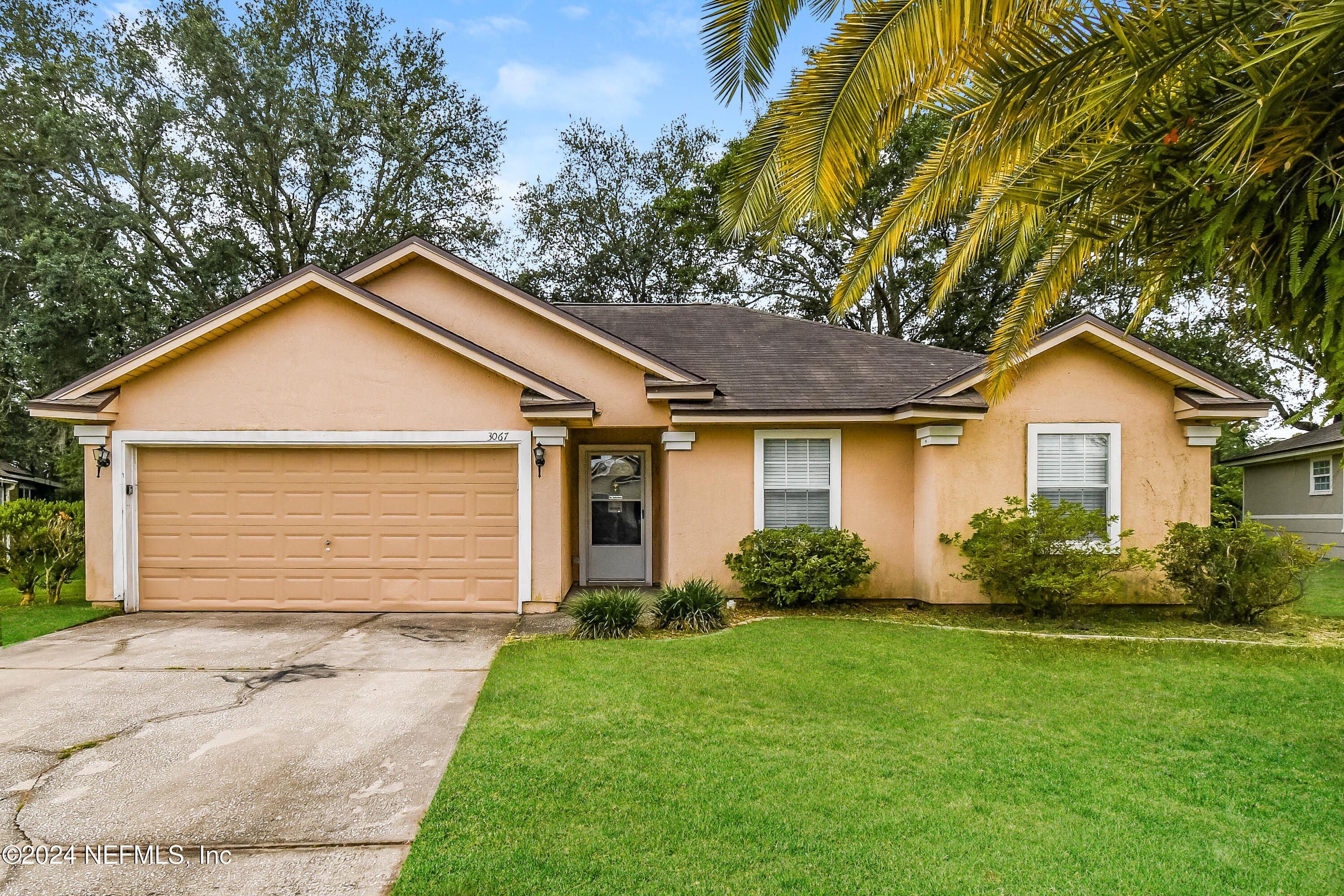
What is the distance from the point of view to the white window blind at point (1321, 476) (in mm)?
17625

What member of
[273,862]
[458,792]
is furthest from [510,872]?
[273,862]

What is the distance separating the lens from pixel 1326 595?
449 inches

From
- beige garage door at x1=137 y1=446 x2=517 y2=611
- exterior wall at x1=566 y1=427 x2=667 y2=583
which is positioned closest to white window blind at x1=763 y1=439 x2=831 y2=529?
exterior wall at x1=566 y1=427 x2=667 y2=583

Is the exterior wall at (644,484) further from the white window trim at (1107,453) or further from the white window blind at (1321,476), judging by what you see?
the white window blind at (1321,476)

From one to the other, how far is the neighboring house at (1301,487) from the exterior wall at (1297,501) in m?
0.02

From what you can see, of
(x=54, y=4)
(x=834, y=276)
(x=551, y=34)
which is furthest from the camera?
(x=834, y=276)

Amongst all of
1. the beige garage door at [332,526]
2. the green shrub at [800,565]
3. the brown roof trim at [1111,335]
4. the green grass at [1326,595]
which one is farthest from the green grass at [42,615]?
the green grass at [1326,595]

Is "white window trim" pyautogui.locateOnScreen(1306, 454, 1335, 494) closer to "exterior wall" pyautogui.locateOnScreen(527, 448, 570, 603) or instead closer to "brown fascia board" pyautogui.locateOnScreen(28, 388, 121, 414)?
"exterior wall" pyautogui.locateOnScreen(527, 448, 570, 603)

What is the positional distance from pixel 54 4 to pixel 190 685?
21568 millimetres

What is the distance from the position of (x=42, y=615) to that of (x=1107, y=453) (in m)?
14.9

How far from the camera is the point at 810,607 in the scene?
9.65 metres

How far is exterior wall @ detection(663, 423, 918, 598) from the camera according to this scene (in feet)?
33.1

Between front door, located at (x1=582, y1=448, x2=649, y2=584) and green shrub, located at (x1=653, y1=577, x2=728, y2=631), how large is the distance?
2.80 m

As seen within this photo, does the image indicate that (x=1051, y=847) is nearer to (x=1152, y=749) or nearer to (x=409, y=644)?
(x=1152, y=749)
